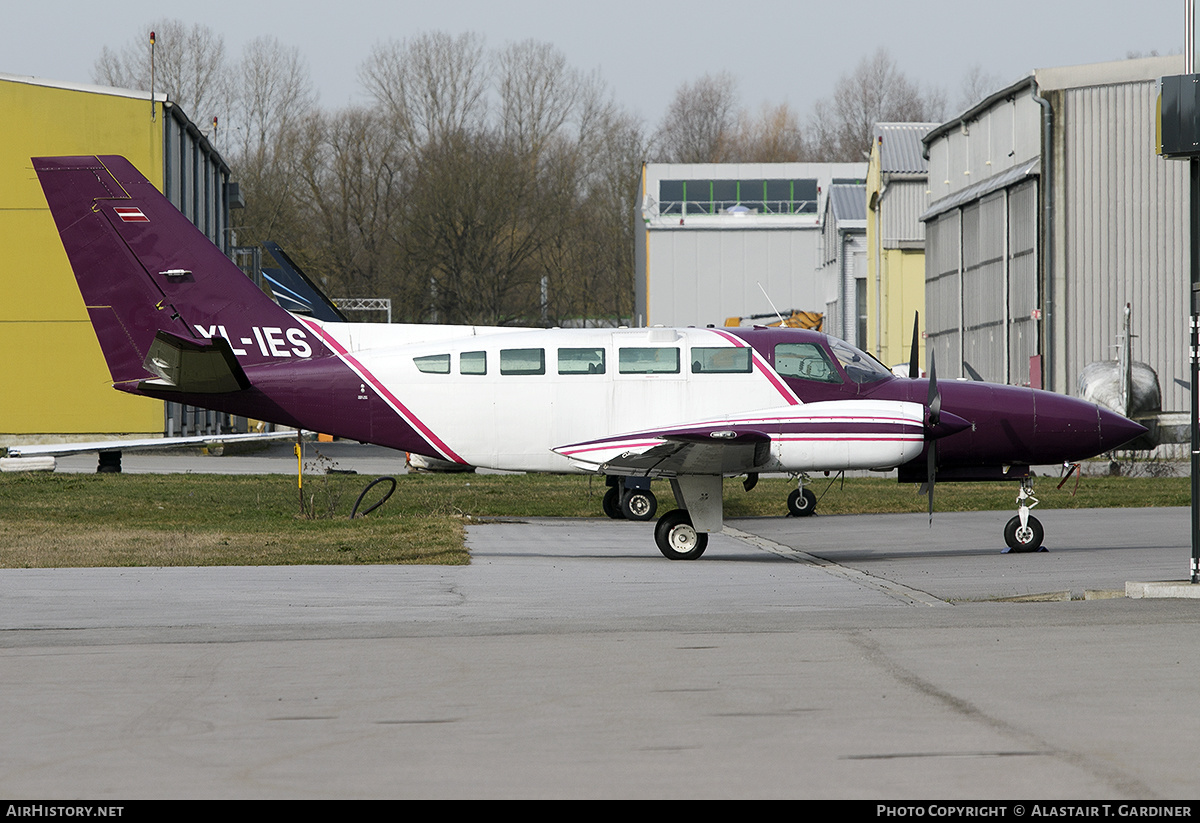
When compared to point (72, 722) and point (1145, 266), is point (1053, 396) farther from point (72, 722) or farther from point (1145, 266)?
point (1145, 266)

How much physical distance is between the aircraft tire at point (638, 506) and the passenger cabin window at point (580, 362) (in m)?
4.56

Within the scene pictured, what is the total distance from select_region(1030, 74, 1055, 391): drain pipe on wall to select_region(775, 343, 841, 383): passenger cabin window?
18.7 m

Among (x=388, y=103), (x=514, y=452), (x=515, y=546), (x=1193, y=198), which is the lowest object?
(x=515, y=546)

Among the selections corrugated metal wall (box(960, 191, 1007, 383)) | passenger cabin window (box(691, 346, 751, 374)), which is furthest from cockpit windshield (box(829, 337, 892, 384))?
corrugated metal wall (box(960, 191, 1007, 383))

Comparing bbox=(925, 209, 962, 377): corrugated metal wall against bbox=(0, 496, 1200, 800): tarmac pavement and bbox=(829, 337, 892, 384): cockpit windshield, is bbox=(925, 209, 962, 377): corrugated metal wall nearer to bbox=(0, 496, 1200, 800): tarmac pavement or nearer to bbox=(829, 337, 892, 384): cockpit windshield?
bbox=(829, 337, 892, 384): cockpit windshield

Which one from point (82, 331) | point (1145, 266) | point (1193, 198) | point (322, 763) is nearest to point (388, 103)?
point (82, 331)

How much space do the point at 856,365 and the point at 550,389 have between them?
3663 millimetres

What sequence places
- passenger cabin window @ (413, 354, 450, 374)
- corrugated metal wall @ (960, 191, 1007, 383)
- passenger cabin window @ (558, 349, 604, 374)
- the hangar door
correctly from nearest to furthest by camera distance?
passenger cabin window @ (413, 354, 450, 374), passenger cabin window @ (558, 349, 604, 374), the hangar door, corrugated metal wall @ (960, 191, 1007, 383)

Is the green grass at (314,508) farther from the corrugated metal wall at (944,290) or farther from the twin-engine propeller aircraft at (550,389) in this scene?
the corrugated metal wall at (944,290)

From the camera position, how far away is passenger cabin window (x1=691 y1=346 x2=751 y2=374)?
15.5m

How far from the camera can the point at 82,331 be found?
38188mm

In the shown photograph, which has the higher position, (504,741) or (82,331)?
(82,331)

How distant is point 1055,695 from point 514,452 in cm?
963

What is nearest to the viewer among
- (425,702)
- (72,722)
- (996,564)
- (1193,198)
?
(72,722)
